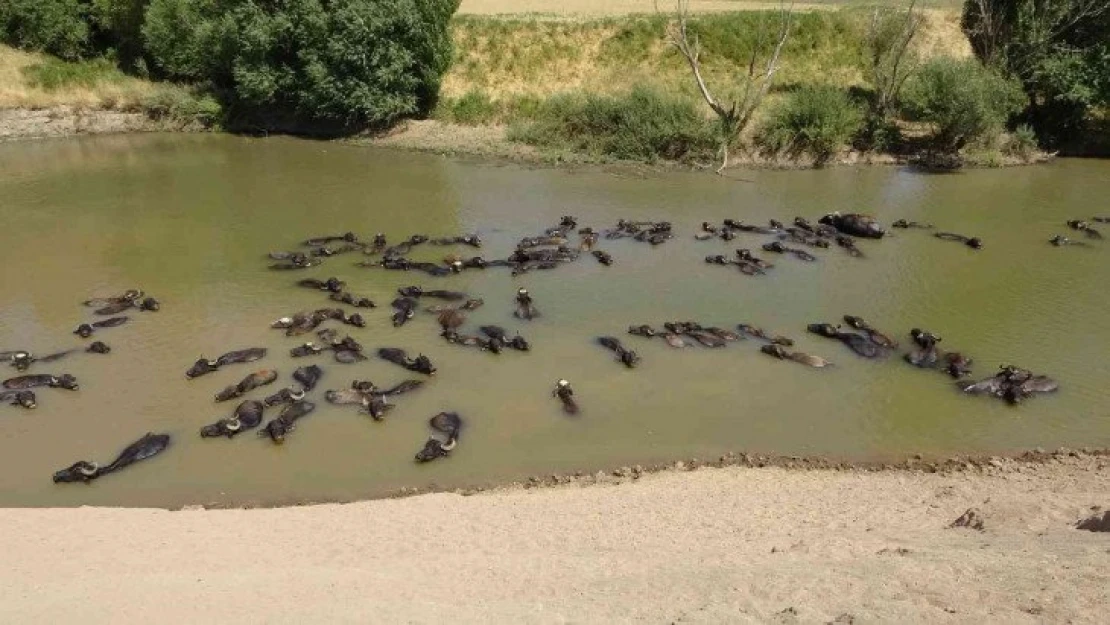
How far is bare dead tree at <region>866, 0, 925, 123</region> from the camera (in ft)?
95.5

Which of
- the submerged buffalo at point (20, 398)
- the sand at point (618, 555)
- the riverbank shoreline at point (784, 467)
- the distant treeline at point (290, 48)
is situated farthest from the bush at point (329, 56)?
the sand at point (618, 555)

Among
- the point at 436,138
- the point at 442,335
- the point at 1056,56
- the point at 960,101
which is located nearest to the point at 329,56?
the point at 436,138

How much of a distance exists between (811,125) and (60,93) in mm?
28844

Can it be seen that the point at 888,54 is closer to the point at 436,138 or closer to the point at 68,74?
the point at 436,138

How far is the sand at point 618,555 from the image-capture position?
274 inches

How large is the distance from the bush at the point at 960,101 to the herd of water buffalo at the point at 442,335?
7.52 meters

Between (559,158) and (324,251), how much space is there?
36.2 ft

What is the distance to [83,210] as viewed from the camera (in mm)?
22609

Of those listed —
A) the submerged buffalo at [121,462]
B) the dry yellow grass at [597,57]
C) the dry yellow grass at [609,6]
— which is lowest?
the submerged buffalo at [121,462]

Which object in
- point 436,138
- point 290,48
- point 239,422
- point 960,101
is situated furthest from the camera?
point 290,48

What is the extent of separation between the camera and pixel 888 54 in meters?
30.3

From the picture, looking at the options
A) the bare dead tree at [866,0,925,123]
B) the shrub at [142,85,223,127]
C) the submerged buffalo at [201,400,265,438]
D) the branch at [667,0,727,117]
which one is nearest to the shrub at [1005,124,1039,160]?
the bare dead tree at [866,0,925,123]

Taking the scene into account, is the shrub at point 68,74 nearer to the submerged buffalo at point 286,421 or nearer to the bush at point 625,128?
the bush at point 625,128

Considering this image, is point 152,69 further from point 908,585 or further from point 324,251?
point 908,585
